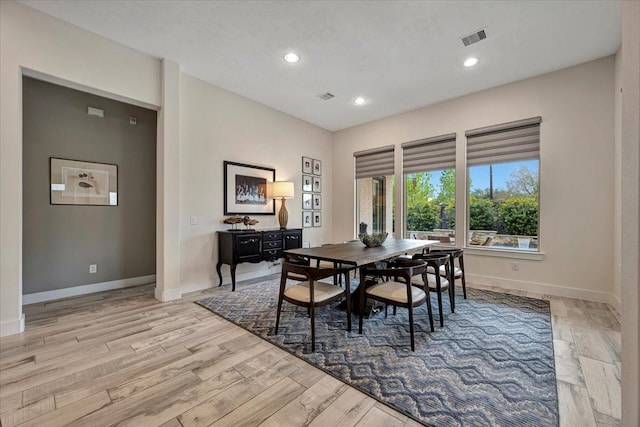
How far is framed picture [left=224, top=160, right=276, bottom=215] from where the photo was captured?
14.0ft

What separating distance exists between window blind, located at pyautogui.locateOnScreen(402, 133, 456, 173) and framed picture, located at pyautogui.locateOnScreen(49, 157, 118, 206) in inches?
192

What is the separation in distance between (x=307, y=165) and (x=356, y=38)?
2.89 metres

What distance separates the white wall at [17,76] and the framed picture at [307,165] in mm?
3409

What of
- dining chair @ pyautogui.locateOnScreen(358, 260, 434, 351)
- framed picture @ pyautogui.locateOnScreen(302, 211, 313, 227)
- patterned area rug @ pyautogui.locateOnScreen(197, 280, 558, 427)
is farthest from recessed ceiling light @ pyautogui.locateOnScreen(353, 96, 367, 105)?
patterned area rug @ pyautogui.locateOnScreen(197, 280, 558, 427)

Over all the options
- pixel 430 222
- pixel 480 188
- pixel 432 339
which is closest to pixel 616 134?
pixel 480 188

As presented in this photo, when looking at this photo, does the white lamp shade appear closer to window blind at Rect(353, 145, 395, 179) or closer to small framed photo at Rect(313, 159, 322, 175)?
small framed photo at Rect(313, 159, 322, 175)

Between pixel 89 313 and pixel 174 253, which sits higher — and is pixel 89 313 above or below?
below

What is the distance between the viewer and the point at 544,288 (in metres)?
3.67

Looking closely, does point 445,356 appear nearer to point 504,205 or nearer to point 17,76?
point 504,205

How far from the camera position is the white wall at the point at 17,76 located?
7.95 ft

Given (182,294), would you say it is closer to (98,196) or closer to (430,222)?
(98,196)

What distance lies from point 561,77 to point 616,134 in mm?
1004

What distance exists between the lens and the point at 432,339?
235cm

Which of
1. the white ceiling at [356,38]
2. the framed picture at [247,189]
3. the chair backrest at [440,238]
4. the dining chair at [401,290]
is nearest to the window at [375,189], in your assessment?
the chair backrest at [440,238]
